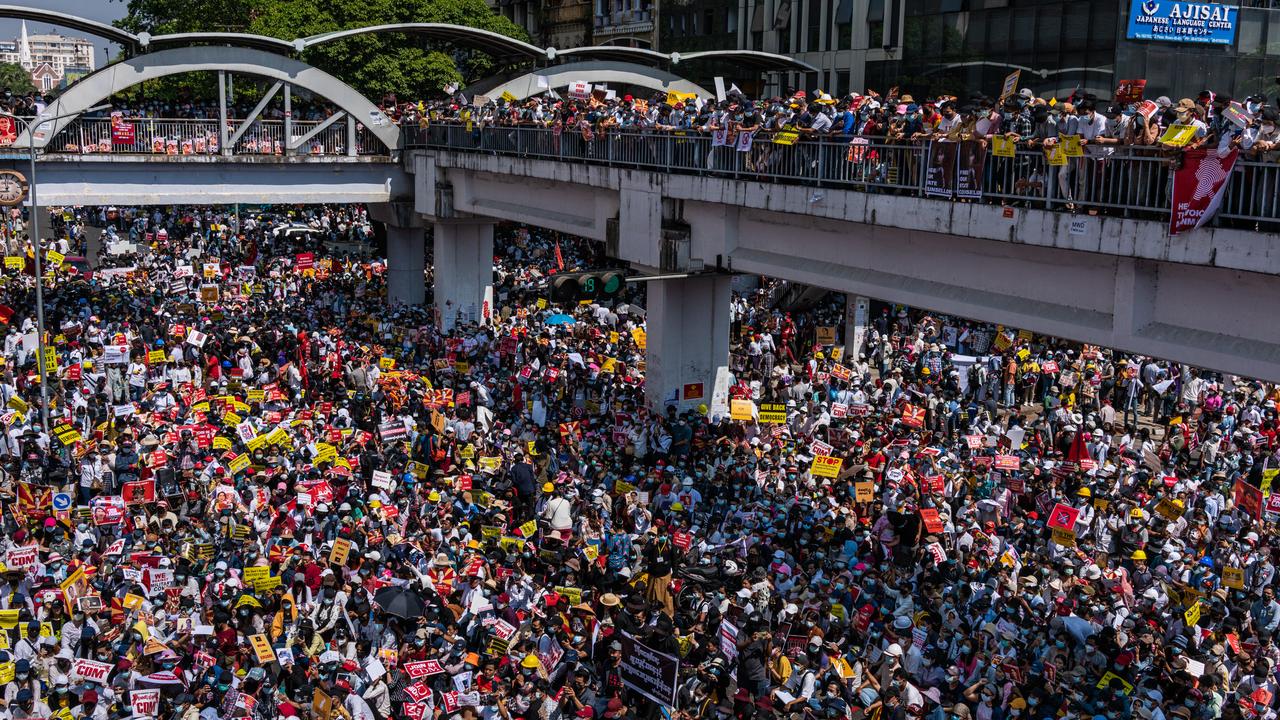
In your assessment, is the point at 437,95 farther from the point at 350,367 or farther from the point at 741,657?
the point at 741,657

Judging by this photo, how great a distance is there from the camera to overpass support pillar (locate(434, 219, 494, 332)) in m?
A: 34.0

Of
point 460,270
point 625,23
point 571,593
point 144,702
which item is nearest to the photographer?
point 144,702

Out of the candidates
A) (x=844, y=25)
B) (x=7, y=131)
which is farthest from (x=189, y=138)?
(x=844, y=25)

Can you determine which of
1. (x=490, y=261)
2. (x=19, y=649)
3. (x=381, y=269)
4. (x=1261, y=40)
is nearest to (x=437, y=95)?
(x=381, y=269)

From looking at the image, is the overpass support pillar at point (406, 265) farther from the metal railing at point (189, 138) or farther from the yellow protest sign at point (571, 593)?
the yellow protest sign at point (571, 593)

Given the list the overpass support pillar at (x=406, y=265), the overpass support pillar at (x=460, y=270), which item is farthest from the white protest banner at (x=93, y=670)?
the overpass support pillar at (x=406, y=265)

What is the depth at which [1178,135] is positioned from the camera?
13734 mm

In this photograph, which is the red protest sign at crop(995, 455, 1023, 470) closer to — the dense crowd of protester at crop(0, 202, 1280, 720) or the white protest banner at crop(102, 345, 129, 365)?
the dense crowd of protester at crop(0, 202, 1280, 720)

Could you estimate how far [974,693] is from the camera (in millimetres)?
14086

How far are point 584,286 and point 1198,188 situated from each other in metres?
6.76

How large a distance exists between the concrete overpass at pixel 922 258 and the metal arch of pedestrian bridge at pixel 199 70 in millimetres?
5712

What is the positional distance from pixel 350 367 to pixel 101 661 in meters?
13.1

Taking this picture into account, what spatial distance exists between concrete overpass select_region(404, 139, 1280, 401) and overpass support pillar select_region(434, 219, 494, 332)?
4.74 m

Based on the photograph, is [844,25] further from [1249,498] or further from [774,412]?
[1249,498]
